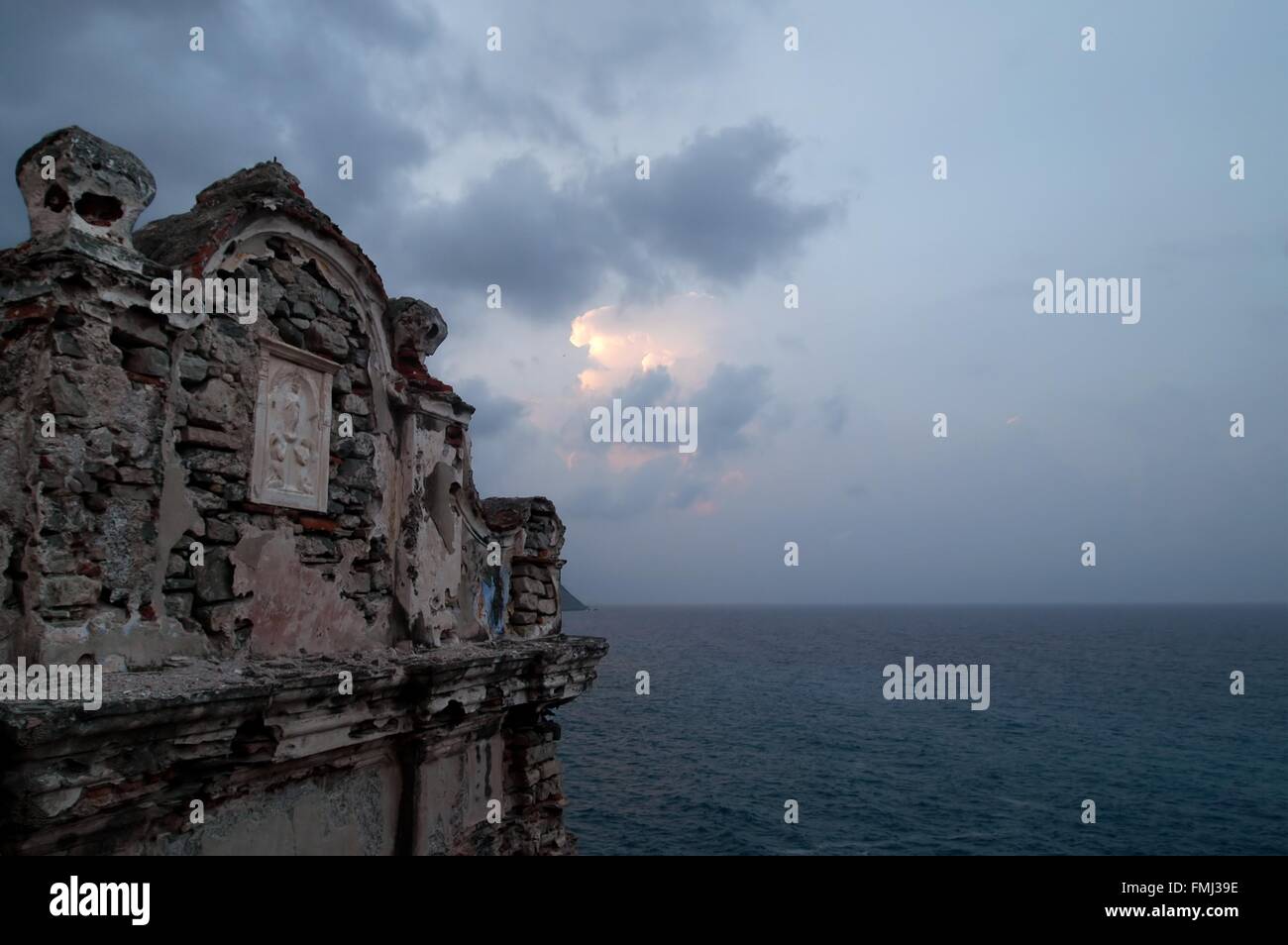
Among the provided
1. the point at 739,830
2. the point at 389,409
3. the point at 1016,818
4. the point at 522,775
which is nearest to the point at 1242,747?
the point at 1016,818

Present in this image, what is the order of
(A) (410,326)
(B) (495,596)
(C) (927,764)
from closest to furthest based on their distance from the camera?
(A) (410,326) → (B) (495,596) → (C) (927,764)

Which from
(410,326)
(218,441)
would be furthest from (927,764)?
(218,441)

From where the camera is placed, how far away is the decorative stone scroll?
542cm

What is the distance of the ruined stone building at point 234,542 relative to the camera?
160 inches

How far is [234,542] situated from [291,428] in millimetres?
929

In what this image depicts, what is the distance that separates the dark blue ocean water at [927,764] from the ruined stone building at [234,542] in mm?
19736

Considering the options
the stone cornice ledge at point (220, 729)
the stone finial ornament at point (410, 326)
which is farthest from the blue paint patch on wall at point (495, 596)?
the stone finial ornament at point (410, 326)

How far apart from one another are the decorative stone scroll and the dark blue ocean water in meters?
21.2

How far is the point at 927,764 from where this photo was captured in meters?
36.1

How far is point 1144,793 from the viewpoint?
1277 inches

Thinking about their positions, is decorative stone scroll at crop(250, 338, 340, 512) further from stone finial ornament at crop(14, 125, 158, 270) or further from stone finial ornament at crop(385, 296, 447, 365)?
stone finial ornament at crop(14, 125, 158, 270)

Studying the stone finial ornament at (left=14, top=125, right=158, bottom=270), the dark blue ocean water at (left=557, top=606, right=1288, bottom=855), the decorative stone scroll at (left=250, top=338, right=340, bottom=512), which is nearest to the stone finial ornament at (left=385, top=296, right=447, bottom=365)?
the decorative stone scroll at (left=250, top=338, right=340, bottom=512)

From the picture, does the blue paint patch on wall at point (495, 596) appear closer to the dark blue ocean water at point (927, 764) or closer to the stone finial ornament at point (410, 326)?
the stone finial ornament at point (410, 326)

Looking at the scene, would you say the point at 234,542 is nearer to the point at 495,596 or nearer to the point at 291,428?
the point at 291,428
